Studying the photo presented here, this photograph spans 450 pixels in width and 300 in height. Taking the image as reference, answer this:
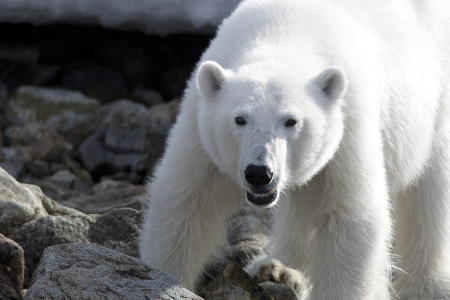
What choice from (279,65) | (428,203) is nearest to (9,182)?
(279,65)

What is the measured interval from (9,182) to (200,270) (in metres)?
1.40

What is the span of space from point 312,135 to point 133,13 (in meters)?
5.27

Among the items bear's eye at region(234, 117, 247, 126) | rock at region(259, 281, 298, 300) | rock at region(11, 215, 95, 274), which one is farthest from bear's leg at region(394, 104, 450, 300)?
rock at region(11, 215, 95, 274)

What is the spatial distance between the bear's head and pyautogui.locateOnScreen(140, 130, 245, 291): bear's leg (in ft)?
0.81

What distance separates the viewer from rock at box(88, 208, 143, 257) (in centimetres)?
471

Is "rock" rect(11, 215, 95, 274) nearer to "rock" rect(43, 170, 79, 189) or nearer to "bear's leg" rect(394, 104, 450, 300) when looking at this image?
"bear's leg" rect(394, 104, 450, 300)

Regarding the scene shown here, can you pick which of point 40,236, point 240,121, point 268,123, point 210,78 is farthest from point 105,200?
point 268,123

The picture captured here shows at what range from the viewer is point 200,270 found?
174 inches

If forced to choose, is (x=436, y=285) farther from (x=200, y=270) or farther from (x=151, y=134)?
(x=151, y=134)

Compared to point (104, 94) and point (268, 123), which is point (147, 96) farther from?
point (268, 123)

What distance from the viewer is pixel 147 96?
946 centimetres

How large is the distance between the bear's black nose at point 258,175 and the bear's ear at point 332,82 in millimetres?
600

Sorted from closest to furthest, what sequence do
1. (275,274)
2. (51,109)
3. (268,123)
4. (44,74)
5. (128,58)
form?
(268,123) → (275,274) → (51,109) → (44,74) → (128,58)

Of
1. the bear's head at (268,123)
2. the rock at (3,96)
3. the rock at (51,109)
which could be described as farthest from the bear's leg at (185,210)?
the rock at (3,96)
